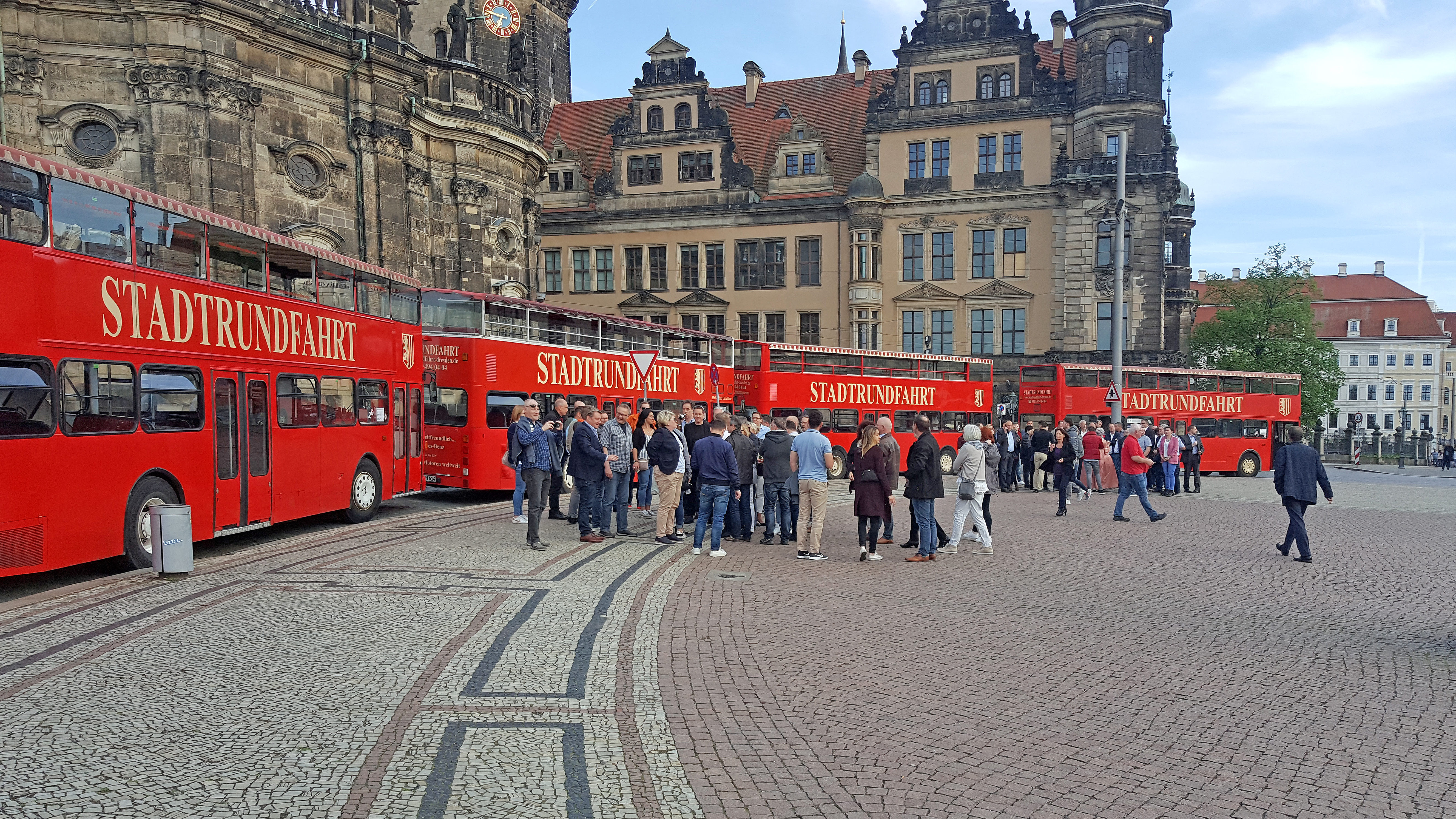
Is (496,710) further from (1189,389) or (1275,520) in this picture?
(1189,389)

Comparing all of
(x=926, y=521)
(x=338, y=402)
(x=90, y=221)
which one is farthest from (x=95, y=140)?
(x=926, y=521)

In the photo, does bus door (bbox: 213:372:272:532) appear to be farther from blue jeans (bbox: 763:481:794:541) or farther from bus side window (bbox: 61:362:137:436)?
blue jeans (bbox: 763:481:794:541)

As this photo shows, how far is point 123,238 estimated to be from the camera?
9.99m

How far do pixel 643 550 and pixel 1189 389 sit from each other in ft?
88.5

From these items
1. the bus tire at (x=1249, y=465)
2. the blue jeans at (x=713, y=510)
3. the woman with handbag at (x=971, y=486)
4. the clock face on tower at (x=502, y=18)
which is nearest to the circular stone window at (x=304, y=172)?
the clock face on tower at (x=502, y=18)

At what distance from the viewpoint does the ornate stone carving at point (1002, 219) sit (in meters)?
46.9

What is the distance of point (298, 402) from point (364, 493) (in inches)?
97.6

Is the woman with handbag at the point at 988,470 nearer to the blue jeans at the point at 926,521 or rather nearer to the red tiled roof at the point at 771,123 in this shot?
the blue jeans at the point at 926,521

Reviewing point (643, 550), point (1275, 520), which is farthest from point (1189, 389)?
point (643, 550)

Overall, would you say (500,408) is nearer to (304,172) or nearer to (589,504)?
(589,504)

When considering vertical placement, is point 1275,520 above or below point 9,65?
below

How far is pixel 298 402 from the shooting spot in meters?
13.3

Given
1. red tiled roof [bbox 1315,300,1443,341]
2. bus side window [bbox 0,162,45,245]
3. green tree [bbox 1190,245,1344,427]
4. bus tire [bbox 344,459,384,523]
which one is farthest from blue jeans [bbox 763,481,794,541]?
Answer: red tiled roof [bbox 1315,300,1443,341]

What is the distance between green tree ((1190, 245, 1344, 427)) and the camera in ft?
178
